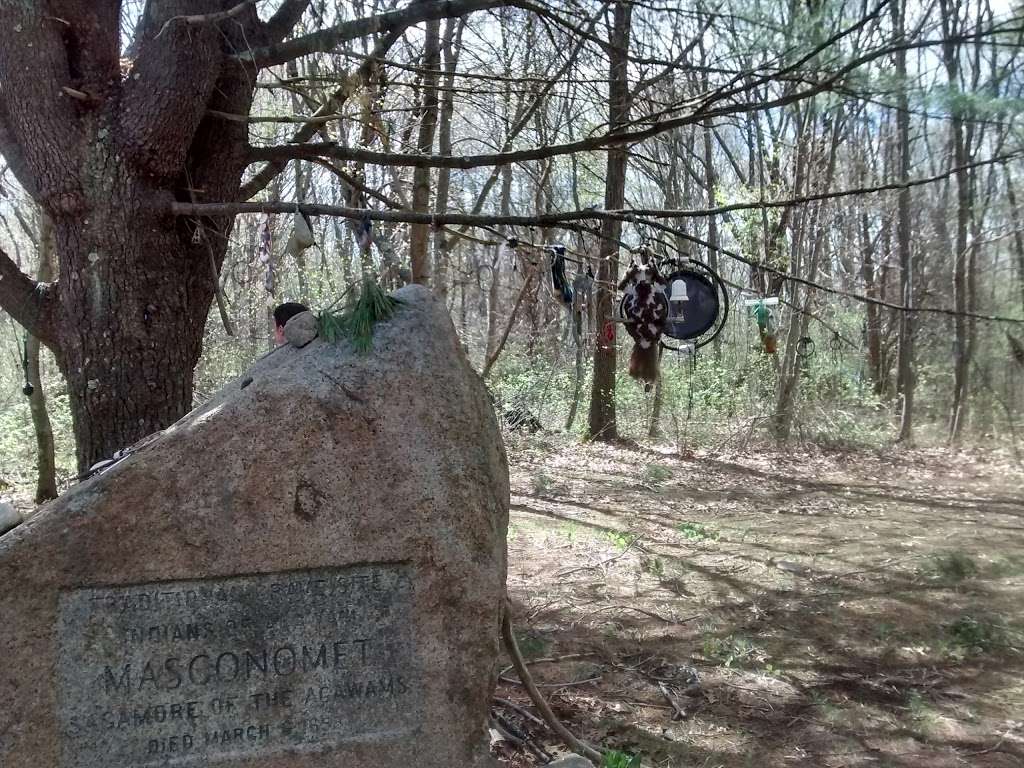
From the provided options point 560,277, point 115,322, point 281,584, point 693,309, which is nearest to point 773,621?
point 693,309

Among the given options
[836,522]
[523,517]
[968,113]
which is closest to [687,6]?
[968,113]

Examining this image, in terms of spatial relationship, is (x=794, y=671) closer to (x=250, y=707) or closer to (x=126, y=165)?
(x=250, y=707)

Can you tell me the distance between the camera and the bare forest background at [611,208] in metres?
3.56

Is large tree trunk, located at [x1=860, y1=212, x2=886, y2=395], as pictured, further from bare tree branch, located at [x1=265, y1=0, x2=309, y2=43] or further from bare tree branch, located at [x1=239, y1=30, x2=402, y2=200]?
bare tree branch, located at [x1=265, y1=0, x2=309, y2=43]

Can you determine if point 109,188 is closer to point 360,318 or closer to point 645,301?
point 360,318

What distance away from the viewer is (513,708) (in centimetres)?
360

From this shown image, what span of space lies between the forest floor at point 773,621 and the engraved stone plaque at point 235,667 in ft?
3.42

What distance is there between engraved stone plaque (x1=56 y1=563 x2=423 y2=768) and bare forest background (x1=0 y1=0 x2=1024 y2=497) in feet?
3.84

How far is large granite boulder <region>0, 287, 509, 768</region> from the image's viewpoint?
91.0 inches

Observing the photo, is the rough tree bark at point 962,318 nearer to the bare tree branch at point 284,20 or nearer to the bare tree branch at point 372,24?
the bare tree branch at point 372,24

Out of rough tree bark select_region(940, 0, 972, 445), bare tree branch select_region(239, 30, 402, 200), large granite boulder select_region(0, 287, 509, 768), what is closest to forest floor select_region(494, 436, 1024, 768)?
large granite boulder select_region(0, 287, 509, 768)

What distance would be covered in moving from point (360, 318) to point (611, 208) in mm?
7915

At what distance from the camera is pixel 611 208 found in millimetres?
10023

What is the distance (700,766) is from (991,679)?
191cm
